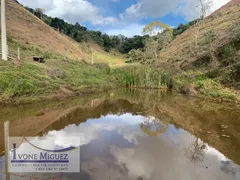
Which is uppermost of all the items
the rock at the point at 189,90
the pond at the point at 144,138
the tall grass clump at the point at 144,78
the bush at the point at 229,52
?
the bush at the point at 229,52

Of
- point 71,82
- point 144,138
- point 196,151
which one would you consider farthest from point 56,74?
point 196,151

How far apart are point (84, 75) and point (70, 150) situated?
37.5 ft

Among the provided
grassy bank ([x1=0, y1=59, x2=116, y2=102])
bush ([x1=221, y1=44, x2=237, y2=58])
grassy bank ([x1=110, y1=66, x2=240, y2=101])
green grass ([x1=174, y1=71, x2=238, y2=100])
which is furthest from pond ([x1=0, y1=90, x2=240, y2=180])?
bush ([x1=221, y1=44, x2=237, y2=58])

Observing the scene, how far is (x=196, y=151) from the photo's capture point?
14.4ft

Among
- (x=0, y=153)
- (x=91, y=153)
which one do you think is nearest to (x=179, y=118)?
(x=91, y=153)

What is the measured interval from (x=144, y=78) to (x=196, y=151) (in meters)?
13.4

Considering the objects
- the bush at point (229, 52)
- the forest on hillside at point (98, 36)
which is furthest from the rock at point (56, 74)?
the forest on hillside at point (98, 36)

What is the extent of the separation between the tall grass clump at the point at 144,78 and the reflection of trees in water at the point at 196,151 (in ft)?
39.3

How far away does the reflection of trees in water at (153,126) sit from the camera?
5754mm

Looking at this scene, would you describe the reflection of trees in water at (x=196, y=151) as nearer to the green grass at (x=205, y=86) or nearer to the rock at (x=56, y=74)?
the green grass at (x=205, y=86)

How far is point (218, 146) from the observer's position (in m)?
→ 4.67

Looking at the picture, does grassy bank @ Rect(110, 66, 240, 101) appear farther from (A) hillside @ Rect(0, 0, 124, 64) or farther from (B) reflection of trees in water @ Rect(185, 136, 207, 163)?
(A) hillside @ Rect(0, 0, 124, 64)

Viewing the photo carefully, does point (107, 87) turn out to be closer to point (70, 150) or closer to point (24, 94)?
point (24, 94)

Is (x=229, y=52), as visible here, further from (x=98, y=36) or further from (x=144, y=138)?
(x=98, y=36)
